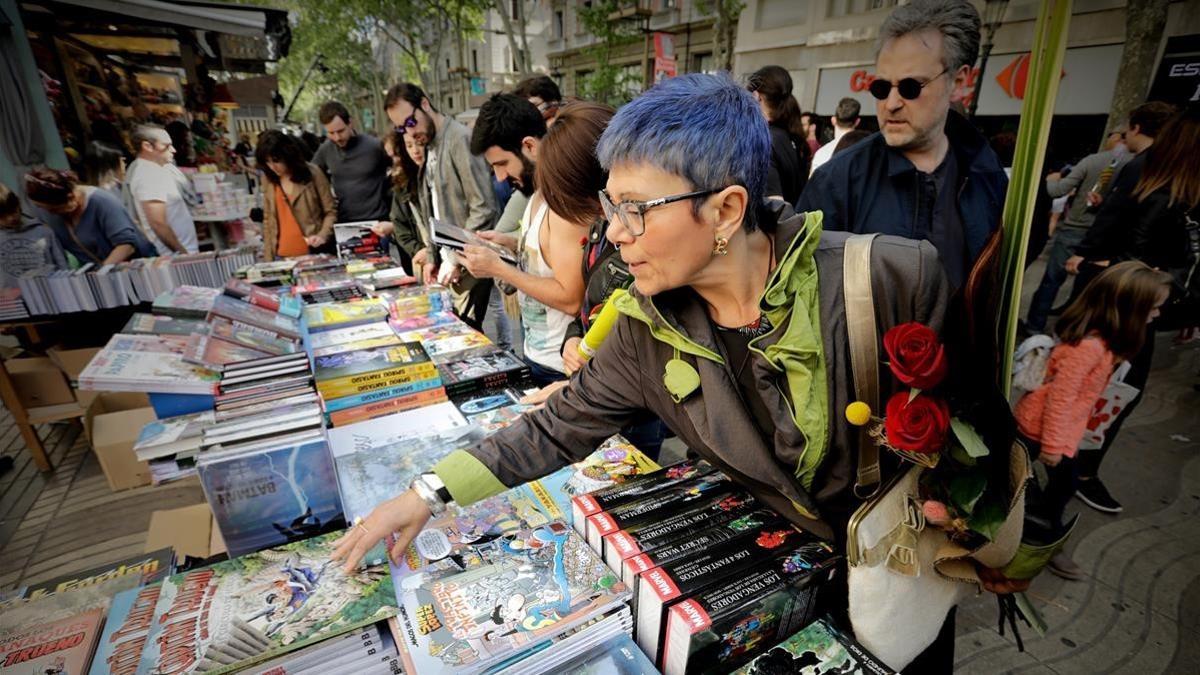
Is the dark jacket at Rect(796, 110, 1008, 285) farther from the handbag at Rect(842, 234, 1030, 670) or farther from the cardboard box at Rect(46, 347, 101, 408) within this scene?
the cardboard box at Rect(46, 347, 101, 408)

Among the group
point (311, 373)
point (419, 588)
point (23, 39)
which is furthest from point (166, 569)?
point (23, 39)

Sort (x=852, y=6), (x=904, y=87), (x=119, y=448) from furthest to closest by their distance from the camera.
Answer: (x=852, y=6) → (x=119, y=448) → (x=904, y=87)

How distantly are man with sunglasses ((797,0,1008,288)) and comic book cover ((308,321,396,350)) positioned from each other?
211cm

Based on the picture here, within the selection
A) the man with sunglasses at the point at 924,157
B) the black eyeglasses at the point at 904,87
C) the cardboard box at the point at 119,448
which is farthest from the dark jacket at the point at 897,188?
the cardboard box at the point at 119,448

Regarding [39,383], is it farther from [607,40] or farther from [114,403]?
[607,40]

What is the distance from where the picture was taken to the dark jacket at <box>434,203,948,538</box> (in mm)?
1034

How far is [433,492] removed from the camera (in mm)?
1214

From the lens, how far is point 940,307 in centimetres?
104

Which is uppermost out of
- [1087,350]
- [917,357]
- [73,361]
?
[917,357]

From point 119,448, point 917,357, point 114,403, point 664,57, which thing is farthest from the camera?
point 664,57

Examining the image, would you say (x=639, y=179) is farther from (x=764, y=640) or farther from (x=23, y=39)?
(x=23, y=39)

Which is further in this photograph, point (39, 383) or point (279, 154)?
point (279, 154)

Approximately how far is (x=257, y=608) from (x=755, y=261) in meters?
1.28

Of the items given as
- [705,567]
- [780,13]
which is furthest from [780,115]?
[780,13]
